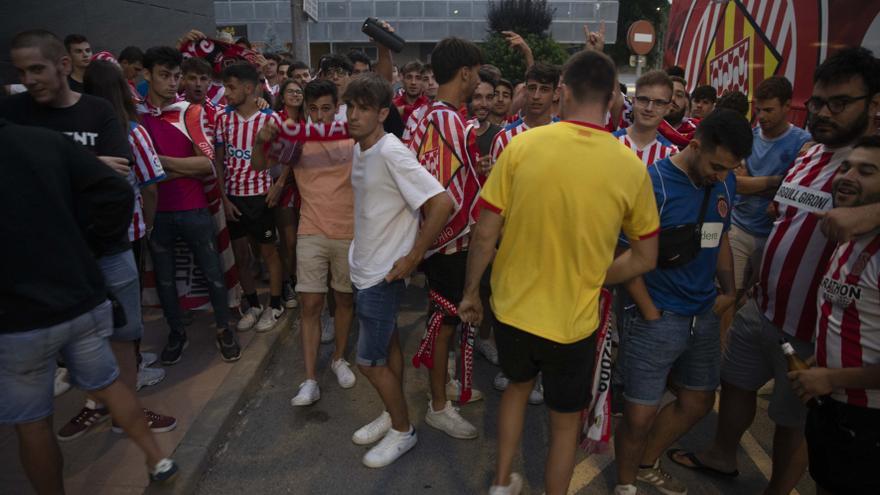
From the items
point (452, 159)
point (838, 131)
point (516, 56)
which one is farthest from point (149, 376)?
point (516, 56)

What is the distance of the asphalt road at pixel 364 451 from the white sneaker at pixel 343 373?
5cm

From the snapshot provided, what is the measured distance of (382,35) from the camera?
425cm

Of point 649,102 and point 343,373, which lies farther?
point 343,373

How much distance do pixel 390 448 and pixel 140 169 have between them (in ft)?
7.21

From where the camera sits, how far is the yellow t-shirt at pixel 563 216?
2094 mm

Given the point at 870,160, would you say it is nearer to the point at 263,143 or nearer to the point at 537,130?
the point at 537,130

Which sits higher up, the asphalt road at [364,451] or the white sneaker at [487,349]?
the white sneaker at [487,349]

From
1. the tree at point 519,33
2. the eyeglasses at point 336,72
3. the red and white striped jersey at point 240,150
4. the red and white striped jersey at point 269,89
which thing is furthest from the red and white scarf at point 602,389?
the tree at point 519,33

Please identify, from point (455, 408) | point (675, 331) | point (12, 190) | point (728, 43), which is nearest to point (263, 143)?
point (12, 190)

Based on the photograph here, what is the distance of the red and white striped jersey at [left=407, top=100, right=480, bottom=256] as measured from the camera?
3070mm

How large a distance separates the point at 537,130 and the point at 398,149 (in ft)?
2.76

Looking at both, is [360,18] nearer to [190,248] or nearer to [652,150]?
[190,248]

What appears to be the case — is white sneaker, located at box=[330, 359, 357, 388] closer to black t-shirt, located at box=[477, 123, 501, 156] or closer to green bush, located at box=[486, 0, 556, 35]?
black t-shirt, located at box=[477, 123, 501, 156]

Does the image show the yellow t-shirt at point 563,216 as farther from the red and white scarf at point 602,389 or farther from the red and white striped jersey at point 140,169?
the red and white striped jersey at point 140,169
